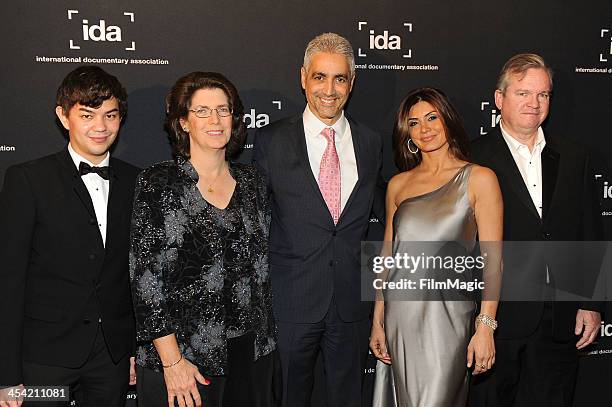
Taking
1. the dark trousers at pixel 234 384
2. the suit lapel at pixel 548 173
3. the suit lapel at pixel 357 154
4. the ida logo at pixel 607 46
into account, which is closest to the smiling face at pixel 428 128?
the suit lapel at pixel 357 154

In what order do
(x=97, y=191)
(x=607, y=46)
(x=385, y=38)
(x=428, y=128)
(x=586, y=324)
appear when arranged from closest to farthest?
1. (x=97, y=191)
2. (x=428, y=128)
3. (x=586, y=324)
4. (x=385, y=38)
5. (x=607, y=46)

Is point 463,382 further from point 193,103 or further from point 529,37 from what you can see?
point 529,37

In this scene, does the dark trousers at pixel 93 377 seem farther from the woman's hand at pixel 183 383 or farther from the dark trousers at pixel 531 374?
the dark trousers at pixel 531 374

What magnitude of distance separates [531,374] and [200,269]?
5.63 ft

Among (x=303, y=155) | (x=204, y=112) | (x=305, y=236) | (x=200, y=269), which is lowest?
(x=200, y=269)

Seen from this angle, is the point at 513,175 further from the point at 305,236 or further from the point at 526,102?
the point at 305,236

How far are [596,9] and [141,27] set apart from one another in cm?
267

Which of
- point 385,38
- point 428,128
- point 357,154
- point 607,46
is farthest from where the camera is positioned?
point 607,46

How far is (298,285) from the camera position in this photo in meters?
2.88

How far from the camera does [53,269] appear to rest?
2408 mm

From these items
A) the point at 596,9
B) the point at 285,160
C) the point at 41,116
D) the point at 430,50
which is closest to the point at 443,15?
the point at 430,50

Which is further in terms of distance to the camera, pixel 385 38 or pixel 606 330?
pixel 606 330

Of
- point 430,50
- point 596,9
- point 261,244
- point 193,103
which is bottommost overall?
point 261,244

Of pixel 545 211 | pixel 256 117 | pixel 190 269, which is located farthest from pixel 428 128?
pixel 190 269
